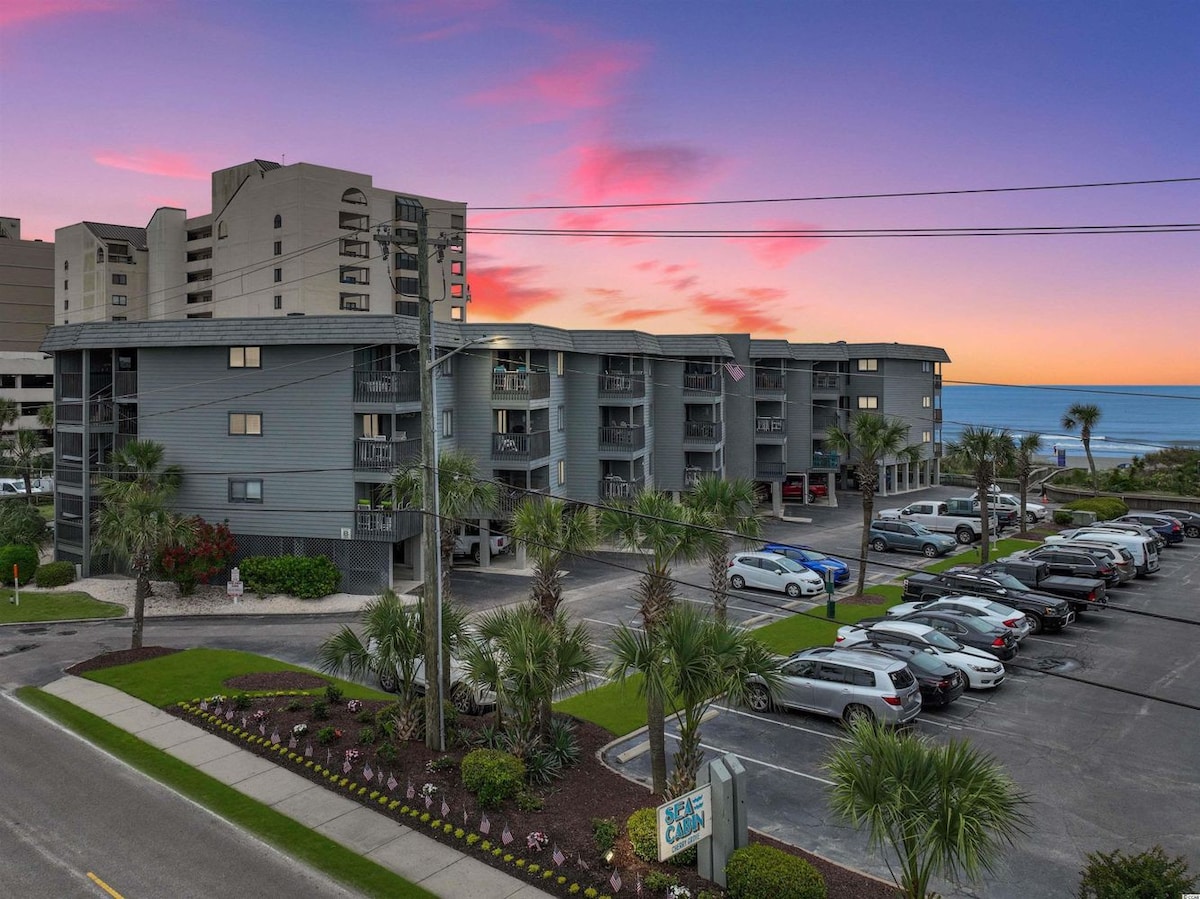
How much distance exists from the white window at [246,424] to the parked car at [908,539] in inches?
1180

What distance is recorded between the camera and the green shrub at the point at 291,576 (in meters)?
34.5

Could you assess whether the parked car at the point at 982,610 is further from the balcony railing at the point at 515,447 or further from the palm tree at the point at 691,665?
the balcony railing at the point at 515,447

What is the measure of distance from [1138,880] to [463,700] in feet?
49.8

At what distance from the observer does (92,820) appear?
1639 centimetres

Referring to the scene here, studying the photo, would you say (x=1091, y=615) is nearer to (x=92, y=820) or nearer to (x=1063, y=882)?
(x=1063, y=882)

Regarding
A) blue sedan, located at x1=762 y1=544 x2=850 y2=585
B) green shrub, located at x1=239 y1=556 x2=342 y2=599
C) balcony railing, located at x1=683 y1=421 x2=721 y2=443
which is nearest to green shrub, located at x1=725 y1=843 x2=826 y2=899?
blue sedan, located at x1=762 y1=544 x2=850 y2=585

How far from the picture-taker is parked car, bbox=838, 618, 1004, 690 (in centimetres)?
2308

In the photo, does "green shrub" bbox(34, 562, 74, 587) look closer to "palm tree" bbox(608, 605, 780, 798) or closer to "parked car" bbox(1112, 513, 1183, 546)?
"palm tree" bbox(608, 605, 780, 798)

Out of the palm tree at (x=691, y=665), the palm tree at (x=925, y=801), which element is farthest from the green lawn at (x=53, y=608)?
the palm tree at (x=925, y=801)

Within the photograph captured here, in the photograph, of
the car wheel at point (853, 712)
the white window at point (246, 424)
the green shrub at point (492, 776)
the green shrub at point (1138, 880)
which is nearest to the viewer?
the green shrub at point (1138, 880)

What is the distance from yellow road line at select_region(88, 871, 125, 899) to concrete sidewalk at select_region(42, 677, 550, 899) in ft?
10.6

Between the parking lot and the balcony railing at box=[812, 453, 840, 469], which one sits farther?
the balcony railing at box=[812, 453, 840, 469]

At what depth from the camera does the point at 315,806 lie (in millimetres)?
17000

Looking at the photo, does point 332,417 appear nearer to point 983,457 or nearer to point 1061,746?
point 1061,746
